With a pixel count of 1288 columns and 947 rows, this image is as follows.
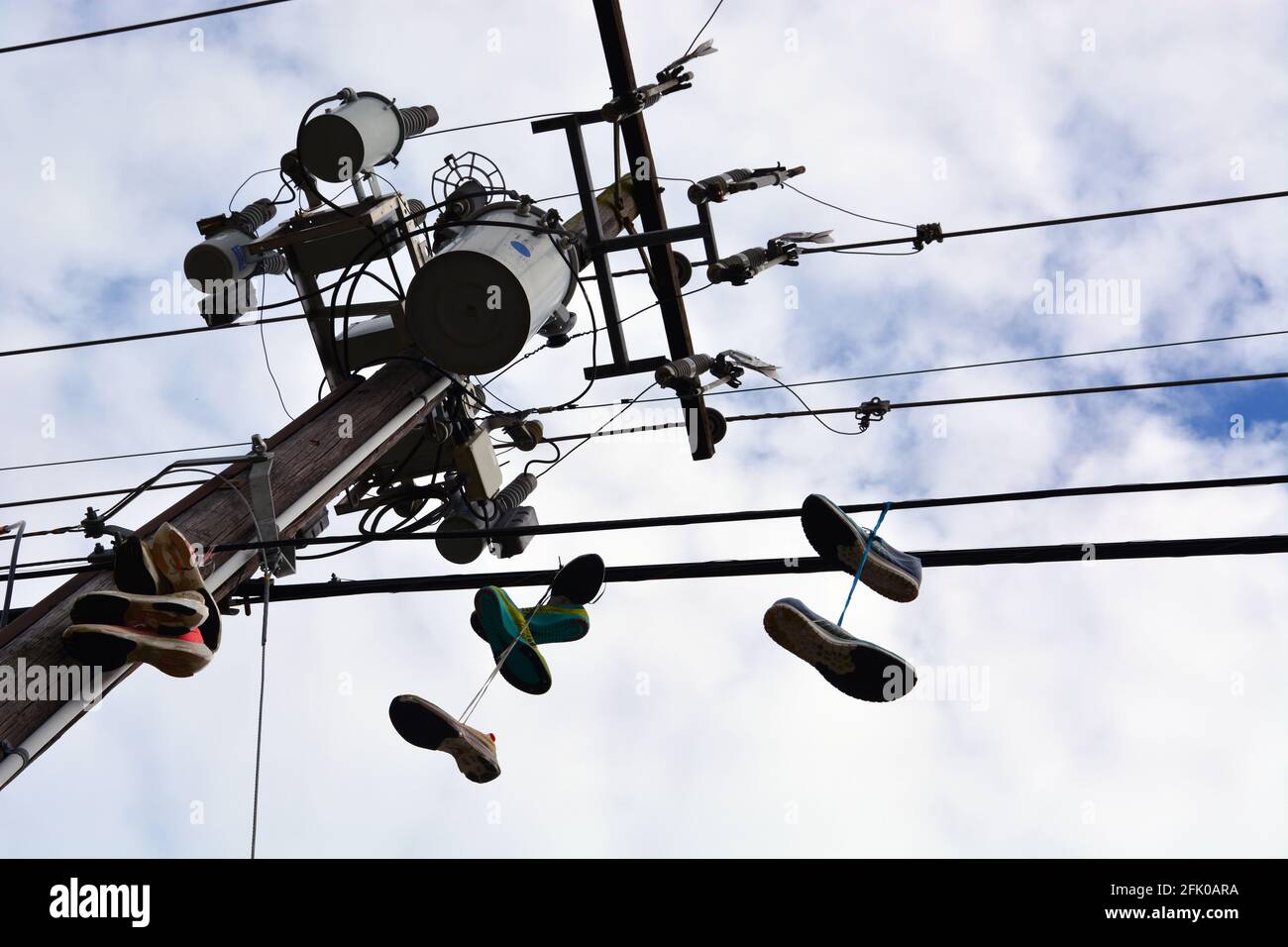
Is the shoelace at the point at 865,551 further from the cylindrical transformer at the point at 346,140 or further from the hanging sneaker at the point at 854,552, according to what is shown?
the cylindrical transformer at the point at 346,140

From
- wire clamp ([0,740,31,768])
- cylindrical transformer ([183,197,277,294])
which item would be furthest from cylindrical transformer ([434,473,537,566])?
wire clamp ([0,740,31,768])

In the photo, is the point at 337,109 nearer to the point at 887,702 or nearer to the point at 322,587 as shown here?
the point at 322,587

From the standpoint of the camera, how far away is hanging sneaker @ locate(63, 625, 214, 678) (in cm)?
289

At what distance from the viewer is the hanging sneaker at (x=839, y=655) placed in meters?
3.42

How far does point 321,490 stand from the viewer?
3791mm

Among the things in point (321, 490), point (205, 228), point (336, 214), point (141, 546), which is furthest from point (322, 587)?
point (205, 228)

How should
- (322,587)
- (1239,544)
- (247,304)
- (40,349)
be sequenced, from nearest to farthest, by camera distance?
(1239,544) → (322,587) → (247,304) → (40,349)

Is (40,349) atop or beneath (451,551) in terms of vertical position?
atop

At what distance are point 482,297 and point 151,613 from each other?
1718 mm

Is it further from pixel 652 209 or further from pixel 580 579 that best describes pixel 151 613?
pixel 652 209

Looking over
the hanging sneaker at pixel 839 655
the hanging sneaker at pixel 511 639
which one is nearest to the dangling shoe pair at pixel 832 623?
the hanging sneaker at pixel 839 655

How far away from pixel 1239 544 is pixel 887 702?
1148 mm

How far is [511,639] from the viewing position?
420 centimetres

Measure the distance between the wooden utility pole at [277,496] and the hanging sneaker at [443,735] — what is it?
0.70 metres
